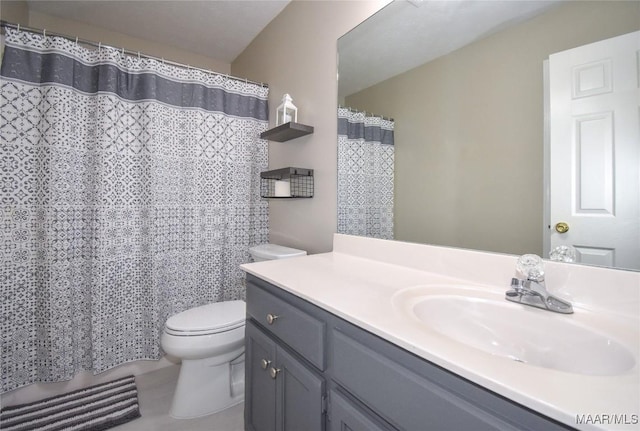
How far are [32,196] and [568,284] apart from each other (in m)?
2.30

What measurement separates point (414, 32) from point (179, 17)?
1.80 metres

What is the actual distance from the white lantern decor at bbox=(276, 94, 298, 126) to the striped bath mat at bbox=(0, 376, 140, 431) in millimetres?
1827

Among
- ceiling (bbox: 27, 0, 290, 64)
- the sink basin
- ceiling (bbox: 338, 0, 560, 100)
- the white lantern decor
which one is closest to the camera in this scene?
the sink basin

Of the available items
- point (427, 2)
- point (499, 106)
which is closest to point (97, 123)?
point (427, 2)

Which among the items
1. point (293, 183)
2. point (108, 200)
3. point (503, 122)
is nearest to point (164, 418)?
point (108, 200)

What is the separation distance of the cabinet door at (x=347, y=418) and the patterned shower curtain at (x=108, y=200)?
145 cm

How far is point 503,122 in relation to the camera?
918mm

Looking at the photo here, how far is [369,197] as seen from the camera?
1400 mm

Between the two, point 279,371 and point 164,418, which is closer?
point 279,371

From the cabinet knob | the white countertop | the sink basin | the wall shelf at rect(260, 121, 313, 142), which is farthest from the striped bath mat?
the wall shelf at rect(260, 121, 313, 142)

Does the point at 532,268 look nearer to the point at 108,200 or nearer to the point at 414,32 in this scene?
the point at 414,32

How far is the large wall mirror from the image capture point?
2.37 ft

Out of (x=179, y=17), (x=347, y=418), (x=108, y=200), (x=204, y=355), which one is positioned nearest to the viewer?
(x=347, y=418)

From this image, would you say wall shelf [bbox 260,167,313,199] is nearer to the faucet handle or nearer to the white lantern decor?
the white lantern decor
